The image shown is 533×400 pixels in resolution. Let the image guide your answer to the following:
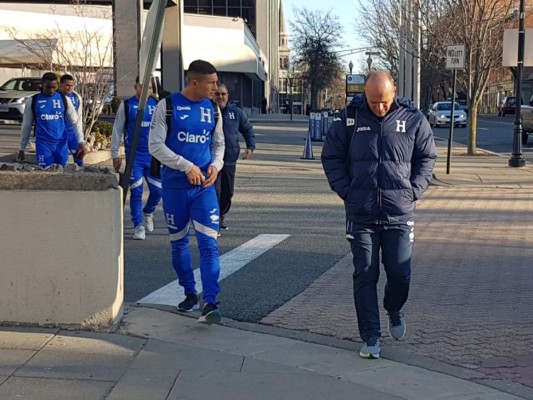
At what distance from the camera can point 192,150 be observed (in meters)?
6.11

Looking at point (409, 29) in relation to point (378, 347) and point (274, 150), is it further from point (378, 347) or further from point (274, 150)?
point (378, 347)

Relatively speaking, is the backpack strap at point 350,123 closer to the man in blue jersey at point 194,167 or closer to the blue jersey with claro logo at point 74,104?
the man in blue jersey at point 194,167

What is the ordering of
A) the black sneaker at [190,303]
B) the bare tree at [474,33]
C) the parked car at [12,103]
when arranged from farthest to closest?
the parked car at [12,103] < the bare tree at [474,33] < the black sneaker at [190,303]

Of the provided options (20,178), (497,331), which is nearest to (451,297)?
(497,331)

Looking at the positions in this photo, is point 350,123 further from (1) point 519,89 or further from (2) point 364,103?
(1) point 519,89

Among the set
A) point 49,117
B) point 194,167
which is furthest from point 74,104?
Answer: point 194,167

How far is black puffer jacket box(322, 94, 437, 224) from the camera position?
210 inches

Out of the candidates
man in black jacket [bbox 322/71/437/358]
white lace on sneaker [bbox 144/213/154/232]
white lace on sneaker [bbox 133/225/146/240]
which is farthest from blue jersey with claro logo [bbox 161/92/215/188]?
white lace on sneaker [bbox 144/213/154/232]

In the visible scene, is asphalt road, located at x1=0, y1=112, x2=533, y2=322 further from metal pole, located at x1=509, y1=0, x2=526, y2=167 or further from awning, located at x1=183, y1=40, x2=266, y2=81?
awning, located at x1=183, y1=40, x2=266, y2=81

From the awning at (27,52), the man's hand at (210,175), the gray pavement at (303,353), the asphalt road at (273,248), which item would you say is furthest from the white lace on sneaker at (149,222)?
the awning at (27,52)

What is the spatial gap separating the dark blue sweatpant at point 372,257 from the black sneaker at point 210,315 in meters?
1.09

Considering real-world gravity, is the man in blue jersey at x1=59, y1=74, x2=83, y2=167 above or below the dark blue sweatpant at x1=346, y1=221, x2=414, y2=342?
above

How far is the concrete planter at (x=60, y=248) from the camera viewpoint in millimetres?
5605

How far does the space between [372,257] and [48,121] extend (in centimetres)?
628
